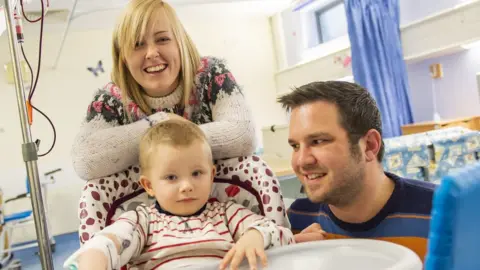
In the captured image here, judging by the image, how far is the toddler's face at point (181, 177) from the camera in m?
1.10

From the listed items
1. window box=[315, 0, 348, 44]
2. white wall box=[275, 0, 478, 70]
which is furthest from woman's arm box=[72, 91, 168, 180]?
window box=[315, 0, 348, 44]

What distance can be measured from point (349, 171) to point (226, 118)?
0.35 meters

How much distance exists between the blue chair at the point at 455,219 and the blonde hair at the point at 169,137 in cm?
68

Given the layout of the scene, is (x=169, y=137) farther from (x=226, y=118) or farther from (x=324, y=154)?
(x=324, y=154)

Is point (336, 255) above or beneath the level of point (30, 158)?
beneath

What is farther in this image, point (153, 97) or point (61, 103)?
point (61, 103)

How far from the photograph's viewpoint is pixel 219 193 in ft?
4.26

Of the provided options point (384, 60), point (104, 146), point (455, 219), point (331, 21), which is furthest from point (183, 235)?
point (331, 21)

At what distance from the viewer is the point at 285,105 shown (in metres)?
1.28

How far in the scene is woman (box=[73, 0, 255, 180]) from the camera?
1203 mm

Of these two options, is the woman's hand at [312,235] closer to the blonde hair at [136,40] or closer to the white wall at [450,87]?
the blonde hair at [136,40]

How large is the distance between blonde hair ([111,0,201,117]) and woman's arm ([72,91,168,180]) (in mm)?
102

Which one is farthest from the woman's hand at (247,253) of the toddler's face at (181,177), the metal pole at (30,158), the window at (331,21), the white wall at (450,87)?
the window at (331,21)

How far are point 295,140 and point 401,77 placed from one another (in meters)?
3.63
